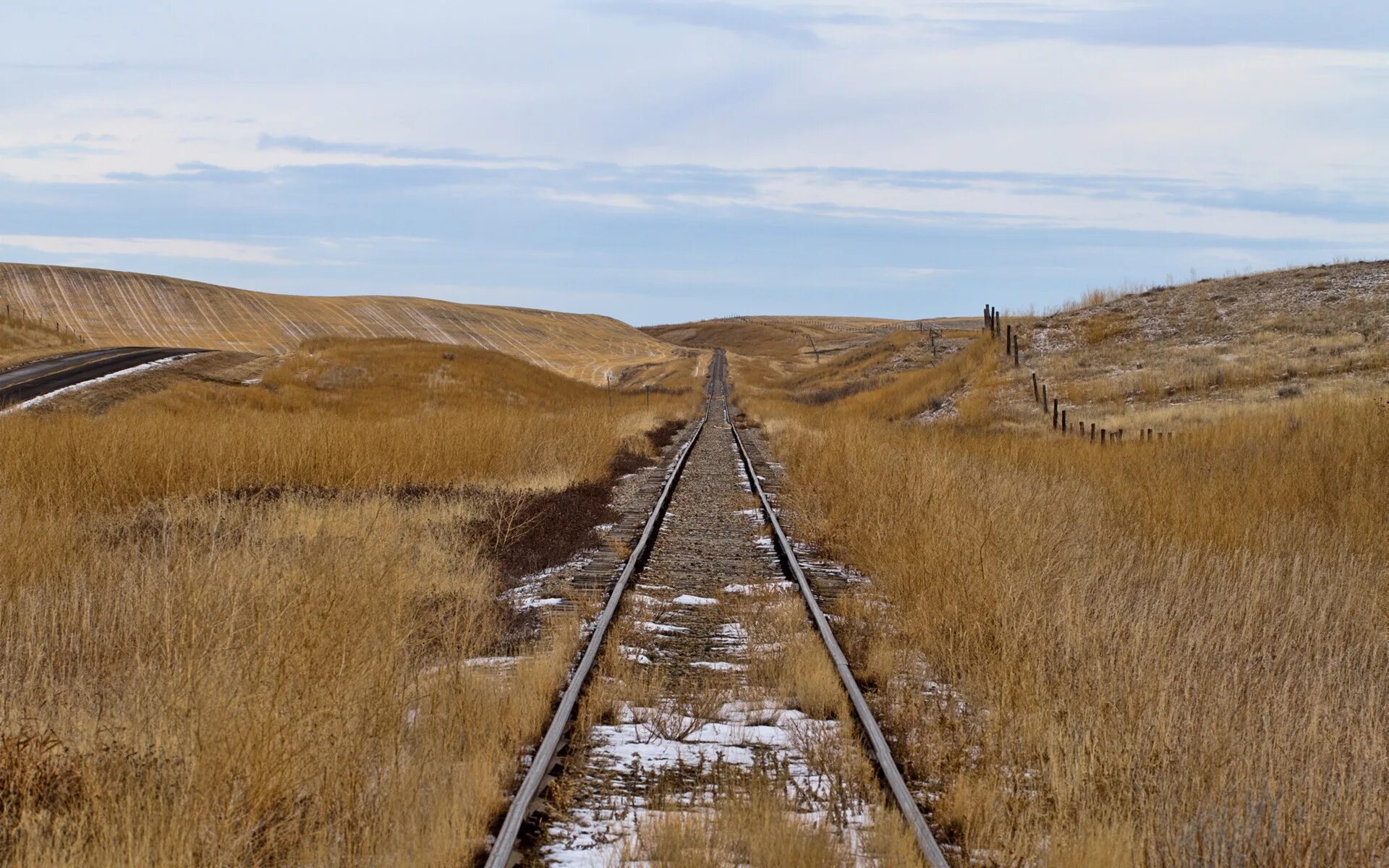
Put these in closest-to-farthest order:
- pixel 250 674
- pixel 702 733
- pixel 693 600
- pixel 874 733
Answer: pixel 250 674
pixel 874 733
pixel 702 733
pixel 693 600

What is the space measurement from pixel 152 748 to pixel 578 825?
1800mm

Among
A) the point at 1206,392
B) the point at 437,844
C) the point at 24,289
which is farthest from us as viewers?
the point at 24,289

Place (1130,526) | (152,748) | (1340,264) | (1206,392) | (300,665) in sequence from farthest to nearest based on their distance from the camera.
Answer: (1340,264) < (1206,392) < (1130,526) < (300,665) < (152,748)

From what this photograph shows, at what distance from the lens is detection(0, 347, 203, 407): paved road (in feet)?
100

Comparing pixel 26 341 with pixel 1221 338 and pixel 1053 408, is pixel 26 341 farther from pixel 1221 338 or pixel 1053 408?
pixel 1221 338

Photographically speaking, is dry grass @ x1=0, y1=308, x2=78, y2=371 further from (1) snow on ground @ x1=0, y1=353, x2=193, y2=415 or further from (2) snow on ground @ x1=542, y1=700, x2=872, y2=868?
(2) snow on ground @ x1=542, y1=700, x2=872, y2=868

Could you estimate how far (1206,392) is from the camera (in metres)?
27.7

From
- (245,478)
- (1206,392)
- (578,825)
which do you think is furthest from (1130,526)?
(1206,392)

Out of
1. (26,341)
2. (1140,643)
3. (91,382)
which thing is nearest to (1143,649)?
(1140,643)

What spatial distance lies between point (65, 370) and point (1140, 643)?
3910 centimetres

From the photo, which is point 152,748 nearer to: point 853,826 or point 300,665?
point 300,665

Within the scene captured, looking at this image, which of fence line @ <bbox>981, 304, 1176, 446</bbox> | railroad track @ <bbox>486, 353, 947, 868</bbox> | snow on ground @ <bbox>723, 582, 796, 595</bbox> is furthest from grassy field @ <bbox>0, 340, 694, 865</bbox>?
fence line @ <bbox>981, 304, 1176, 446</bbox>

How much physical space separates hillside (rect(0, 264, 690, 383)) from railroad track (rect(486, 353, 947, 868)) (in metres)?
66.0

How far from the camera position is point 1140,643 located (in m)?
6.38
